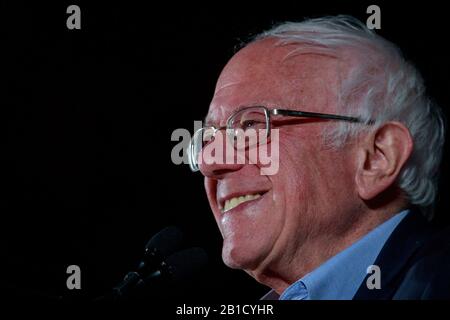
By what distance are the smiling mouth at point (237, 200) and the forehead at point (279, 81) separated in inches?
9.7

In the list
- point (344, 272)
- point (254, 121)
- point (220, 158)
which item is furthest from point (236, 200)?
point (344, 272)

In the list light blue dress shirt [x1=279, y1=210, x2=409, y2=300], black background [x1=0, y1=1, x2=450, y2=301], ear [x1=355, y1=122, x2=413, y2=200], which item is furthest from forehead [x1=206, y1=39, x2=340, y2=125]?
black background [x1=0, y1=1, x2=450, y2=301]

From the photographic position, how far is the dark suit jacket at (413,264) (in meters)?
1.34

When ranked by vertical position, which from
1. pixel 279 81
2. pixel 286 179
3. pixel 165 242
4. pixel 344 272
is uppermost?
pixel 279 81

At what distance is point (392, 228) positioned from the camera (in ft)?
5.28

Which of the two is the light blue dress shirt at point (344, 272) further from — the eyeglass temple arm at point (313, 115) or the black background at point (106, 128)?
the black background at point (106, 128)

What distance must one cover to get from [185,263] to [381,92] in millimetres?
750

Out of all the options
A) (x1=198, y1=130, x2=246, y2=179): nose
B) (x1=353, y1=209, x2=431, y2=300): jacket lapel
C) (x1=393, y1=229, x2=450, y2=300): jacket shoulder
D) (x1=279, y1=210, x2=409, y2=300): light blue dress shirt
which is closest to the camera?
(x1=393, y1=229, x2=450, y2=300): jacket shoulder

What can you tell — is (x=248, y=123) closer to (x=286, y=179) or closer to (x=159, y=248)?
(x=286, y=179)

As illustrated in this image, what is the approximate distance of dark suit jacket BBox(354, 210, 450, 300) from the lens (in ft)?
4.41

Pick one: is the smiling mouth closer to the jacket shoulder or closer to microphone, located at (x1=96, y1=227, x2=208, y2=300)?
microphone, located at (x1=96, y1=227, x2=208, y2=300)

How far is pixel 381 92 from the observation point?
1686 mm

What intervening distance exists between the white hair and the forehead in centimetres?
3

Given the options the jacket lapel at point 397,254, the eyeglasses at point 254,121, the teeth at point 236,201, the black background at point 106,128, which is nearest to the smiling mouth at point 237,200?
the teeth at point 236,201
